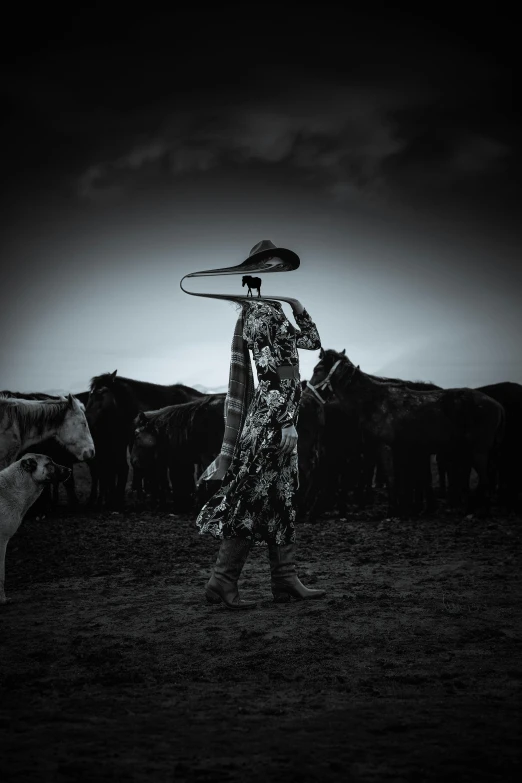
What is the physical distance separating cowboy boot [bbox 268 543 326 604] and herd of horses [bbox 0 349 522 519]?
4.90 metres

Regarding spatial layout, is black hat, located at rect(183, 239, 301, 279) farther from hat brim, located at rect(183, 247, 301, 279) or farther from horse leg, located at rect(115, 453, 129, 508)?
horse leg, located at rect(115, 453, 129, 508)

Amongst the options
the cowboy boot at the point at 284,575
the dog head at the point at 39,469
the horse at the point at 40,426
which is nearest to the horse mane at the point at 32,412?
the horse at the point at 40,426

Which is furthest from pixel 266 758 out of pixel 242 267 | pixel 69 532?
pixel 69 532

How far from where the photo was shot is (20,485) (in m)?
5.78

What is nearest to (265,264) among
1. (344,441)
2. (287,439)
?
(287,439)

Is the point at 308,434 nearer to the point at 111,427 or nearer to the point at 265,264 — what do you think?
the point at 111,427

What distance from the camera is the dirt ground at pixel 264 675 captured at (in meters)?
2.28

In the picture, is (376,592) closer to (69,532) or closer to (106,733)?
(106,733)

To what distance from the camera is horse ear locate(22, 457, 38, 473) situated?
19.3ft

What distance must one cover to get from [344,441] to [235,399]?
8168 millimetres

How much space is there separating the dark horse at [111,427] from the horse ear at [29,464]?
25.3 ft

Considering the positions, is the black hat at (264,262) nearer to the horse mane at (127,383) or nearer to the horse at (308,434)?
the horse at (308,434)

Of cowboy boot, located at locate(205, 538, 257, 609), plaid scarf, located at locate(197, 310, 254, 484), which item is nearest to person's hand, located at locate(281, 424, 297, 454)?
plaid scarf, located at locate(197, 310, 254, 484)

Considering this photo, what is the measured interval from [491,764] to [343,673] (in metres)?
1.22
